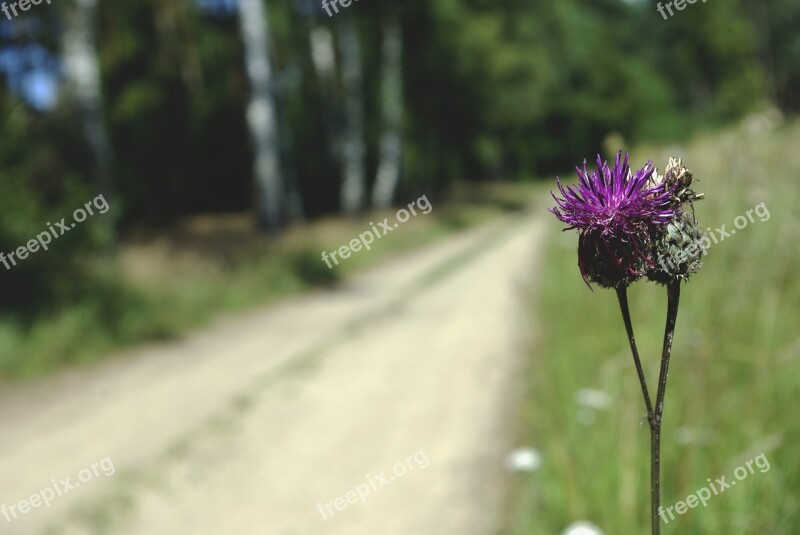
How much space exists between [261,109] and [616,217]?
13592 mm

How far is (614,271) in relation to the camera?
93 cm

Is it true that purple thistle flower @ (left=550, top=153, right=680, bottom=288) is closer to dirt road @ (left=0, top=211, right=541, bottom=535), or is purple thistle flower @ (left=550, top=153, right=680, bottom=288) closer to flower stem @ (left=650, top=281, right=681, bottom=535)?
flower stem @ (left=650, top=281, right=681, bottom=535)

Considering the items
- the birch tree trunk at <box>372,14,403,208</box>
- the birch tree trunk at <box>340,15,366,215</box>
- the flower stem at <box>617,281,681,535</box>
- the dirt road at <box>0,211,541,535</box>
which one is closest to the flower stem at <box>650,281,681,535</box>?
the flower stem at <box>617,281,681,535</box>

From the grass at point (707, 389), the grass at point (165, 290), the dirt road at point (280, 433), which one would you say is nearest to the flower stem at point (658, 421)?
the grass at point (707, 389)

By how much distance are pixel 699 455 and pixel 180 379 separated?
575cm

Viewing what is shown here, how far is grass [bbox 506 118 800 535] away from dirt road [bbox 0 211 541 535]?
2.24ft

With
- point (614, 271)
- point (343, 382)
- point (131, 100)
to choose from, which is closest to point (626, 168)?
point (614, 271)

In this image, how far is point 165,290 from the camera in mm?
10305

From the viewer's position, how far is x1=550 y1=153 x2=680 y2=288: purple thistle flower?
94 cm

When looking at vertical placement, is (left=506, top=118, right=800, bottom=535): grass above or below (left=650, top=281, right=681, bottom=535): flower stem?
above

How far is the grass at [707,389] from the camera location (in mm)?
2732

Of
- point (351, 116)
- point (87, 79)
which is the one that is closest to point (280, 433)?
point (87, 79)

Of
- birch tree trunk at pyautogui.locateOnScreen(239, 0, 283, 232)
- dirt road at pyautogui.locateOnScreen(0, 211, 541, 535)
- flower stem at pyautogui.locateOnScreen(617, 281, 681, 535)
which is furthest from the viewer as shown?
birch tree trunk at pyautogui.locateOnScreen(239, 0, 283, 232)

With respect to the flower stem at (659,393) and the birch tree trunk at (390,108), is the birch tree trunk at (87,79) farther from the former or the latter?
the birch tree trunk at (390,108)
